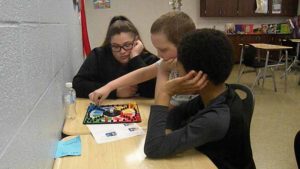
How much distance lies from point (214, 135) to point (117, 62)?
1120 mm

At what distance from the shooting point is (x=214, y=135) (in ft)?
3.27

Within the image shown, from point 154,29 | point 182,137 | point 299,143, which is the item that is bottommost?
point 299,143

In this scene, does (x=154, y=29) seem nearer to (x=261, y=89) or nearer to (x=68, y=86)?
(x=68, y=86)

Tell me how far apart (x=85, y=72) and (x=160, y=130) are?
102 cm

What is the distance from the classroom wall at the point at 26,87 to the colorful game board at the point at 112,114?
290mm

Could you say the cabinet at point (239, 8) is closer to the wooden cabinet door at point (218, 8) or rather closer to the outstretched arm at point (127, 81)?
the wooden cabinet door at point (218, 8)

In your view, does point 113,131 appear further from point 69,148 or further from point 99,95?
point 99,95

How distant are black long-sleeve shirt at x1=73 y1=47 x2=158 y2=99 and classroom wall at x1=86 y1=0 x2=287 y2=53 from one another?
495 centimetres

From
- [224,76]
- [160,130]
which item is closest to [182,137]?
[160,130]

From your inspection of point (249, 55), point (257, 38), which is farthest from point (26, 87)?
point (257, 38)

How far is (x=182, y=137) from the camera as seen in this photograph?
1.01 metres

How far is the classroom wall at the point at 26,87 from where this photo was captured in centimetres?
59

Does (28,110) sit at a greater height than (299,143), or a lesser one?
greater

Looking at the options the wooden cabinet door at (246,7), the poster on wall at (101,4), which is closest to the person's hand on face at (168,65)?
the poster on wall at (101,4)
